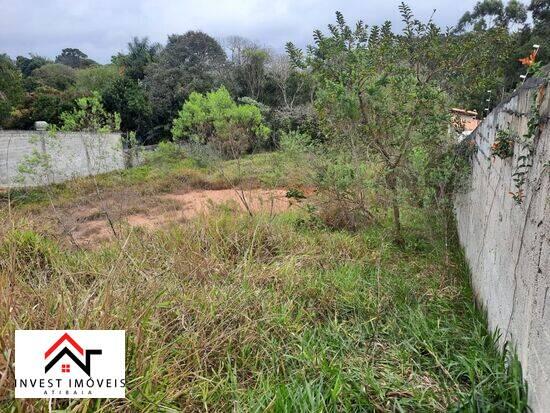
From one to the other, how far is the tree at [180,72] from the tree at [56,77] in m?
9.37

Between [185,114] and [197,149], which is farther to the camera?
[197,149]

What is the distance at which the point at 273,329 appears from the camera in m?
2.61

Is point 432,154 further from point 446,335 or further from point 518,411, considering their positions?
point 518,411

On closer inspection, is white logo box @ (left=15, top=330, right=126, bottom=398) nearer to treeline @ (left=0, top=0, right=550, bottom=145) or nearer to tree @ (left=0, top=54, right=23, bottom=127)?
treeline @ (left=0, top=0, right=550, bottom=145)

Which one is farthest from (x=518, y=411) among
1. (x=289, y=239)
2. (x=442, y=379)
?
(x=289, y=239)

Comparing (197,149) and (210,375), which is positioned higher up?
(197,149)

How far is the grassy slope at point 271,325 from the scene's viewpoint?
6.26 ft

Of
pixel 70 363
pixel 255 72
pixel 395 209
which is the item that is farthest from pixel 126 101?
pixel 70 363

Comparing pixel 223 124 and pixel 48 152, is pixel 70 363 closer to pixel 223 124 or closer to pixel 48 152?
pixel 223 124

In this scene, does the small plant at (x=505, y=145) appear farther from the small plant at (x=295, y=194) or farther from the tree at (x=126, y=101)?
the tree at (x=126, y=101)

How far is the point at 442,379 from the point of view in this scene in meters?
2.11

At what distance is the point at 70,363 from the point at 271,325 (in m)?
1.24

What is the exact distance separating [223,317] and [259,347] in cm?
32

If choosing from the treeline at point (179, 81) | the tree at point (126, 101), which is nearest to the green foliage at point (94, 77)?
the treeline at point (179, 81)
